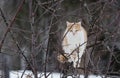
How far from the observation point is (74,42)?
3025 mm

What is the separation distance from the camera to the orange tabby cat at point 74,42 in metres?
2.88

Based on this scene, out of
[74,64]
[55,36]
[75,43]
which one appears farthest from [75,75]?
[55,36]

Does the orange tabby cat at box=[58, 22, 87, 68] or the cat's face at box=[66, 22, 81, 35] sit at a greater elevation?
the cat's face at box=[66, 22, 81, 35]

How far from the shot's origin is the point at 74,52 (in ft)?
9.50

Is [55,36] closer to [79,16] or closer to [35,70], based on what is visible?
[79,16]

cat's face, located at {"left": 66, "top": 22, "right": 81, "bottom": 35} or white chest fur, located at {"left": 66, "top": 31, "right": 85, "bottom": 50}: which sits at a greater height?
cat's face, located at {"left": 66, "top": 22, "right": 81, "bottom": 35}

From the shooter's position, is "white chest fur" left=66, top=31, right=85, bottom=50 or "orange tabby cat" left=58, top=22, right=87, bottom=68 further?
"white chest fur" left=66, top=31, right=85, bottom=50

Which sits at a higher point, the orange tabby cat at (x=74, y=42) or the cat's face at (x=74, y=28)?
the cat's face at (x=74, y=28)

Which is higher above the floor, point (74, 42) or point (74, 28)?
point (74, 28)

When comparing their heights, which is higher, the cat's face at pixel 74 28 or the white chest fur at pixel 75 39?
the cat's face at pixel 74 28

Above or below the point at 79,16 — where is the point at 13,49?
below

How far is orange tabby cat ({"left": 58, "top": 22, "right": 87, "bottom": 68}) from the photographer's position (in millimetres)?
2875

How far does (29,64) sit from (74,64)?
14.8 inches

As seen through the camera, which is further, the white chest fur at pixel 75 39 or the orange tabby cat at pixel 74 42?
the white chest fur at pixel 75 39
